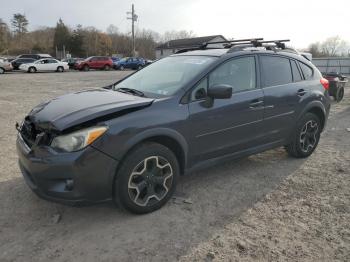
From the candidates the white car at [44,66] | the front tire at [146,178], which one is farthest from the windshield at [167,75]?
the white car at [44,66]

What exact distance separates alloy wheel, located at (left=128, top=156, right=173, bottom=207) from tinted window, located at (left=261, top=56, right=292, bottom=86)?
1.99 m

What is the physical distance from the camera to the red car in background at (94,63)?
37.5 metres

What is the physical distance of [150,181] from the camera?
3641mm

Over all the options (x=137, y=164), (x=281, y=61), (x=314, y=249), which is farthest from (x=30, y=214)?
(x=281, y=61)

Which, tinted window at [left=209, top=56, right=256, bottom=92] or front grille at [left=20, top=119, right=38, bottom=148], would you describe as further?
tinted window at [left=209, top=56, right=256, bottom=92]

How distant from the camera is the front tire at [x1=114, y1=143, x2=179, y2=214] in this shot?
134 inches

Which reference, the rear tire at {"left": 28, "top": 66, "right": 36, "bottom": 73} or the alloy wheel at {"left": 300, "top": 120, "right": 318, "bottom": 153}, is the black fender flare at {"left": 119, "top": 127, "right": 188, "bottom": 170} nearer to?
the alloy wheel at {"left": 300, "top": 120, "right": 318, "bottom": 153}

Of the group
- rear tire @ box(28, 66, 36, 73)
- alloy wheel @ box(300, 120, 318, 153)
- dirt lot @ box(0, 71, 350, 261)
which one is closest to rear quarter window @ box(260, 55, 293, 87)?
alloy wheel @ box(300, 120, 318, 153)

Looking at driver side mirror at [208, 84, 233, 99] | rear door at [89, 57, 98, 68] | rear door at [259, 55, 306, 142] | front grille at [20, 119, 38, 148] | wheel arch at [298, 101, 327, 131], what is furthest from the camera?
rear door at [89, 57, 98, 68]

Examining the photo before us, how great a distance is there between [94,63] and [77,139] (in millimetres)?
36883

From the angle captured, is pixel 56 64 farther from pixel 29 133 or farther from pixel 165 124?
pixel 165 124

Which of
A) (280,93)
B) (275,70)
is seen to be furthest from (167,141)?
(275,70)

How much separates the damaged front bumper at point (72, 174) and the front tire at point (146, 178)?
0.45 feet

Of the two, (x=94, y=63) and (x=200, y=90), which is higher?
(x=94, y=63)
